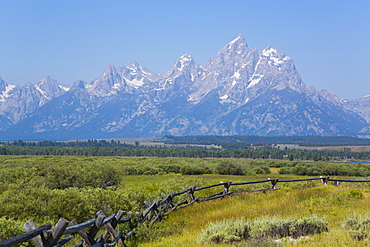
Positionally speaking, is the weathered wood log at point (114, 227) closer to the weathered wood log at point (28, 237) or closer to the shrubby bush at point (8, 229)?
the shrubby bush at point (8, 229)

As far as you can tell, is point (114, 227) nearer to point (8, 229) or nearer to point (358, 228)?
point (8, 229)

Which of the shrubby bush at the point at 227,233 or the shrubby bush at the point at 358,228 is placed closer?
the shrubby bush at the point at 358,228

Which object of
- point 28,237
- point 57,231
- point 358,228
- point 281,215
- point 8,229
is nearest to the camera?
point 28,237

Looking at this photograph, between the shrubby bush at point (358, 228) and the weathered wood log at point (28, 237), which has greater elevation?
the weathered wood log at point (28, 237)

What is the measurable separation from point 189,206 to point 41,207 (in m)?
8.71

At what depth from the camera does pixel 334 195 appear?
71.8ft

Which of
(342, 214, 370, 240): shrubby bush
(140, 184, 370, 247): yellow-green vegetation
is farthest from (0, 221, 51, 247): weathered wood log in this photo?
(342, 214, 370, 240): shrubby bush

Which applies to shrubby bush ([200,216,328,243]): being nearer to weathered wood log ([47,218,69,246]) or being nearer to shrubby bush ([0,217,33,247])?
weathered wood log ([47,218,69,246])

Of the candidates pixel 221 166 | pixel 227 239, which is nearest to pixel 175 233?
pixel 227 239

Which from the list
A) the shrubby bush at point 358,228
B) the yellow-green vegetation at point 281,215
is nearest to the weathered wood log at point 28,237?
the yellow-green vegetation at point 281,215

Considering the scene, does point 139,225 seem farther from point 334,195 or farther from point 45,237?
point 334,195

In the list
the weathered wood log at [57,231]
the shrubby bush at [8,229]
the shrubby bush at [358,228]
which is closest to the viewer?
the weathered wood log at [57,231]

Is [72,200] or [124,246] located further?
[72,200]

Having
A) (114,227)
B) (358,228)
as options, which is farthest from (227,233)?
(358,228)
